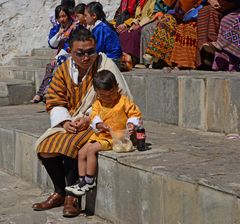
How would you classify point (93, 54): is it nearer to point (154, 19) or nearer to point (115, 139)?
point (115, 139)

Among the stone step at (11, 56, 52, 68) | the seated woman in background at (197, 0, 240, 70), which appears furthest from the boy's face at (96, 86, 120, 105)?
the stone step at (11, 56, 52, 68)

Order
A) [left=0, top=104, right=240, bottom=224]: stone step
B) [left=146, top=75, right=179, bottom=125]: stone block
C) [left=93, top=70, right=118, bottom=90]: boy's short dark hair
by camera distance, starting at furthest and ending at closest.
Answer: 1. [left=146, top=75, right=179, bottom=125]: stone block
2. [left=93, top=70, right=118, bottom=90]: boy's short dark hair
3. [left=0, top=104, right=240, bottom=224]: stone step

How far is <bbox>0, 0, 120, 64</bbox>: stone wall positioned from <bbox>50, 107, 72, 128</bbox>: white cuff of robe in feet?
19.0

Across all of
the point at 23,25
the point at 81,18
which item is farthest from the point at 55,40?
the point at 23,25

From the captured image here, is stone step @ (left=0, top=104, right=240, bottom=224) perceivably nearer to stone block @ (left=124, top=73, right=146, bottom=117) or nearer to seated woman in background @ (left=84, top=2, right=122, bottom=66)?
stone block @ (left=124, top=73, right=146, bottom=117)

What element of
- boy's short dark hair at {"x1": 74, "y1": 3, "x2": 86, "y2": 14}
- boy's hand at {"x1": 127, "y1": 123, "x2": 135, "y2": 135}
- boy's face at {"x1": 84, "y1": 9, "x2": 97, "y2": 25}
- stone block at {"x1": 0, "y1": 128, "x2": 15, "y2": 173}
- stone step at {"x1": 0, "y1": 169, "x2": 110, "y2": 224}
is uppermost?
boy's short dark hair at {"x1": 74, "y1": 3, "x2": 86, "y2": 14}

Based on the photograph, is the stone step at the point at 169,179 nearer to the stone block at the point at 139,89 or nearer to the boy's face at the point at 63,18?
the stone block at the point at 139,89

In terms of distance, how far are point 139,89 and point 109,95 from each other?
1750 mm

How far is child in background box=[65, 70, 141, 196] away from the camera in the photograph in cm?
429

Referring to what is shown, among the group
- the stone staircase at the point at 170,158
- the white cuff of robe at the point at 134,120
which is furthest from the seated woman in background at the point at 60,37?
the white cuff of robe at the point at 134,120

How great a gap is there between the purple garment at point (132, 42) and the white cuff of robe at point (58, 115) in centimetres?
318

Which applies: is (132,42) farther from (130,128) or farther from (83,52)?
(130,128)

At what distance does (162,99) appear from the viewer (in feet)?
18.9

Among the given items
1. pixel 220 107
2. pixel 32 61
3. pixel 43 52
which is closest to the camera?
pixel 220 107
